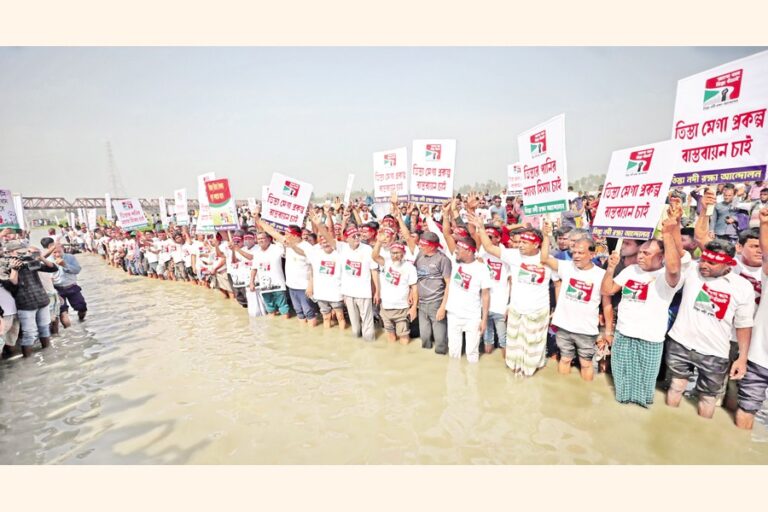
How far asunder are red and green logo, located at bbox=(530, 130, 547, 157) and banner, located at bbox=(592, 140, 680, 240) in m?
0.79

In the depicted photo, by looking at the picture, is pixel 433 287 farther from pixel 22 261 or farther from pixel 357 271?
pixel 22 261

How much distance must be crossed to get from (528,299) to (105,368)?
5.82 meters

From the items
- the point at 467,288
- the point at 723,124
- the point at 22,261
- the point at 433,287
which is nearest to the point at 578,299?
the point at 467,288

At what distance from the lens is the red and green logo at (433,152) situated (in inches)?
254

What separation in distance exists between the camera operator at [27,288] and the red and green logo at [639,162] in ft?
26.3

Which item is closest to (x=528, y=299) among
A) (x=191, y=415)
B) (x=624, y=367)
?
(x=624, y=367)

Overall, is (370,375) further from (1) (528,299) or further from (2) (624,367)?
(2) (624,367)

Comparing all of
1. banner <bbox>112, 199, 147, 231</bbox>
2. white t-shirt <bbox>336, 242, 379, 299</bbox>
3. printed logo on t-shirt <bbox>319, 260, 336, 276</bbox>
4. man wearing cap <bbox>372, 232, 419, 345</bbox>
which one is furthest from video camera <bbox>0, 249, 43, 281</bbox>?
banner <bbox>112, 199, 147, 231</bbox>

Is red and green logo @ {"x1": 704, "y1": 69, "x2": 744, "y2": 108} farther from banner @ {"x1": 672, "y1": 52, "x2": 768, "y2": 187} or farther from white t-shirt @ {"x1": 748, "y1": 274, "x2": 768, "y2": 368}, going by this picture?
white t-shirt @ {"x1": 748, "y1": 274, "x2": 768, "y2": 368}

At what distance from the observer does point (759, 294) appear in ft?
12.0

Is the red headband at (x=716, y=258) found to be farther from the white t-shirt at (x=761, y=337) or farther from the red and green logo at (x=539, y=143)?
the red and green logo at (x=539, y=143)

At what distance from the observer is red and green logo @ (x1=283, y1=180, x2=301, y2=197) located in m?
6.52

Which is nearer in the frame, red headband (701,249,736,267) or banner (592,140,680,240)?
red headband (701,249,736,267)

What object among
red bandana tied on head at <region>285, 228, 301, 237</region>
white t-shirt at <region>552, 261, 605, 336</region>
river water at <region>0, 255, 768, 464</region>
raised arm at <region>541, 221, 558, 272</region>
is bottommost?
river water at <region>0, 255, 768, 464</region>
